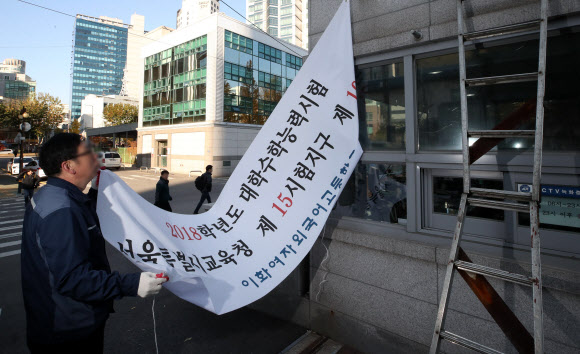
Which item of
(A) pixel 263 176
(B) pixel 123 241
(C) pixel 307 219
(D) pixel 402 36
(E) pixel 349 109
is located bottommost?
(B) pixel 123 241

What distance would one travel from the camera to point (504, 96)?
293cm

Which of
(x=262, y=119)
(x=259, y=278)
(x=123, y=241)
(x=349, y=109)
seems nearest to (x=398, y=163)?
(x=349, y=109)

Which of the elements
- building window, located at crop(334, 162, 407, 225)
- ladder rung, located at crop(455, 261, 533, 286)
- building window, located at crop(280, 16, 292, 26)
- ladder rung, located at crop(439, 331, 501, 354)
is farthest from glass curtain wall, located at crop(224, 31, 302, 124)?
building window, located at crop(280, 16, 292, 26)

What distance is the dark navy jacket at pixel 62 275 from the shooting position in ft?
6.18

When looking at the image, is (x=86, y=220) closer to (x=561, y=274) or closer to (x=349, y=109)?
(x=349, y=109)

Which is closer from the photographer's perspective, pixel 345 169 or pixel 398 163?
pixel 345 169

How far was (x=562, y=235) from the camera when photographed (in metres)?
2.60

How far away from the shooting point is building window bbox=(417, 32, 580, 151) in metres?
2.63

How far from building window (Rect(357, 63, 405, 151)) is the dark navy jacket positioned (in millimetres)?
2946

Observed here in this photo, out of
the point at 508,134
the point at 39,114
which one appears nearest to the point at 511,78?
the point at 508,134

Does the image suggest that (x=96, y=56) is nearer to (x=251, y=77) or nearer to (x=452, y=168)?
(x=251, y=77)

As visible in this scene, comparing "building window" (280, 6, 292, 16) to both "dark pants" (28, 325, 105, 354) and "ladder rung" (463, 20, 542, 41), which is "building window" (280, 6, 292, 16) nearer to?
"ladder rung" (463, 20, 542, 41)

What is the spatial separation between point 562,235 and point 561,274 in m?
0.44

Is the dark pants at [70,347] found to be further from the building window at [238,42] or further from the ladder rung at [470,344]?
the building window at [238,42]
